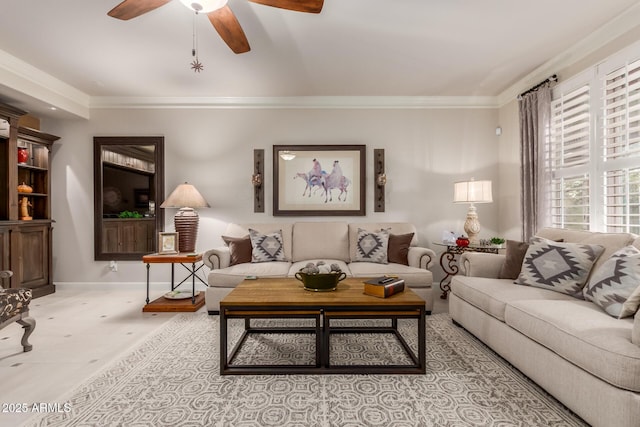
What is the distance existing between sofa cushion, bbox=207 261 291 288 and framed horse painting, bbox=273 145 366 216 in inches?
46.1

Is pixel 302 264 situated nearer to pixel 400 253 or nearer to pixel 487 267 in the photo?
pixel 400 253

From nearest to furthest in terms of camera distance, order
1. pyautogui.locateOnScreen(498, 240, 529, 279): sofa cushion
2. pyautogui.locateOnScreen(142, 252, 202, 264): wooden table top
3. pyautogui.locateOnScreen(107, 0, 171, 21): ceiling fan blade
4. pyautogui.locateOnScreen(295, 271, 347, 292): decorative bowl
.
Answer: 1. pyautogui.locateOnScreen(107, 0, 171, 21): ceiling fan blade
2. pyautogui.locateOnScreen(295, 271, 347, 292): decorative bowl
3. pyautogui.locateOnScreen(498, 240, 529, 279): sofa cushion
4. pyautogui.locateOnScreen(142, 252, 202, 264): wooden table top

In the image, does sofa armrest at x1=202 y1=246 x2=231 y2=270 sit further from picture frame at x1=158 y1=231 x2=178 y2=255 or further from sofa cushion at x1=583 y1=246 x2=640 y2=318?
sofa cushion at x1=583 y1=246 x2=640 y2=318

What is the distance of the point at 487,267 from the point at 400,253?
1.03 metres

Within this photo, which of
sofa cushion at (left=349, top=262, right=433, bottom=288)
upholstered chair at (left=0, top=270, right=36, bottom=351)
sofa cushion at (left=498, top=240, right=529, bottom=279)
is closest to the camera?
upholstered chair at (left=0, top=270, right=36, bottom=351)

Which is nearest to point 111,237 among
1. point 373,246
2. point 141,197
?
point 141,197

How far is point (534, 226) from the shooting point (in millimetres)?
3637

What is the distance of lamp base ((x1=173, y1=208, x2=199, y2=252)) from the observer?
414 cm

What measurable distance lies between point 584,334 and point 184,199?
3.96m

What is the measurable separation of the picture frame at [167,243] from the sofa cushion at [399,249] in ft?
8.49

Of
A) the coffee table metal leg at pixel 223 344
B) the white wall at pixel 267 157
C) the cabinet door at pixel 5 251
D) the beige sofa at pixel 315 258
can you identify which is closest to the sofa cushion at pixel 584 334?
the beige sofa at pixel 315 258

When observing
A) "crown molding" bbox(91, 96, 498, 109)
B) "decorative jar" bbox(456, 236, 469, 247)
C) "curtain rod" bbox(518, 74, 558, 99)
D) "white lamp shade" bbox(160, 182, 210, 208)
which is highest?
"crown molding" bbox(91, 96, 498, 109)

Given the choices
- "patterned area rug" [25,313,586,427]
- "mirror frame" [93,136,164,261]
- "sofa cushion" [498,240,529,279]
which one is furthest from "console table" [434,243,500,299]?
"mirror frame" [93,136,164,261]

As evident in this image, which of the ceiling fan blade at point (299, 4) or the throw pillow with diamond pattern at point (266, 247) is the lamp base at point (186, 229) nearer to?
the throw pillow with diamond pattern at point (266, 247)
